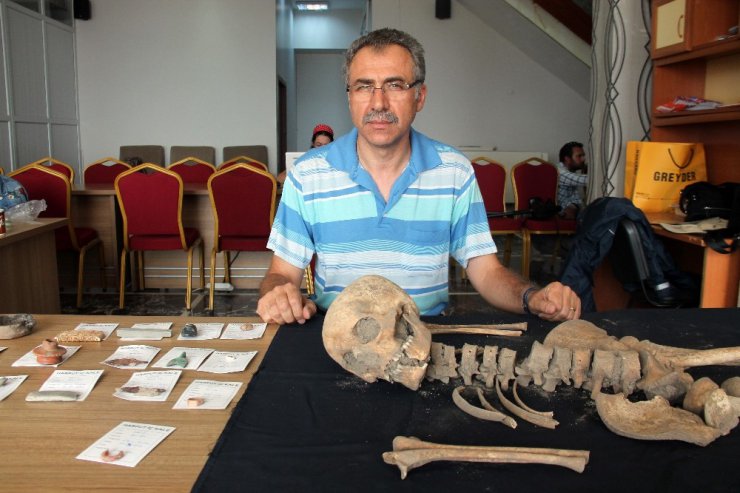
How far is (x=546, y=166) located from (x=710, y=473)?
5.10 m

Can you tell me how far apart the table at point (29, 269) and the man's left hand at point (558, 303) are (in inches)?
97.3

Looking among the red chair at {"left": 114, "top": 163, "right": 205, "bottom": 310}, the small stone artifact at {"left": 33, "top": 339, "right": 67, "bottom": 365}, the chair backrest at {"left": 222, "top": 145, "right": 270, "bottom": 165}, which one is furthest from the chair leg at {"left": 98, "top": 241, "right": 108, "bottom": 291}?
the chair backrest at {"left": 222, "top": 145, "right": 270, "bottom": 165}

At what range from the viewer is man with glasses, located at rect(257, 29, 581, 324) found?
1.74m

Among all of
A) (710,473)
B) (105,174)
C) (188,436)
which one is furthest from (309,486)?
(105,174)

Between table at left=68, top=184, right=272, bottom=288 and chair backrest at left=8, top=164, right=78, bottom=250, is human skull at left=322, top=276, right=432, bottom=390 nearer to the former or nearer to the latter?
chair backrest at left=8, top=164, right=78, bottom=250

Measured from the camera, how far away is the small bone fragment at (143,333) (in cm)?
139

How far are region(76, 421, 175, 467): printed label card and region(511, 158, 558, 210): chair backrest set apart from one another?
499 centimetres

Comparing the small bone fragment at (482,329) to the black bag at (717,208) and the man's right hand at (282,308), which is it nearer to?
the man's right hand at (282,308)

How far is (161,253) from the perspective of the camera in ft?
16.8

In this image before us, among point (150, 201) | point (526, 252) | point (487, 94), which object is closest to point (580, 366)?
point (150, 201)

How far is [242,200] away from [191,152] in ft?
16.0

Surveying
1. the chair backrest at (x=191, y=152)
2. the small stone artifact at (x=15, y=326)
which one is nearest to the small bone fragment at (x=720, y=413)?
the small stone artifact at (x=15, y=326)

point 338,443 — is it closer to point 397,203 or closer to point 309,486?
point 309,486

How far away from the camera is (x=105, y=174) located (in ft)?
20.8
